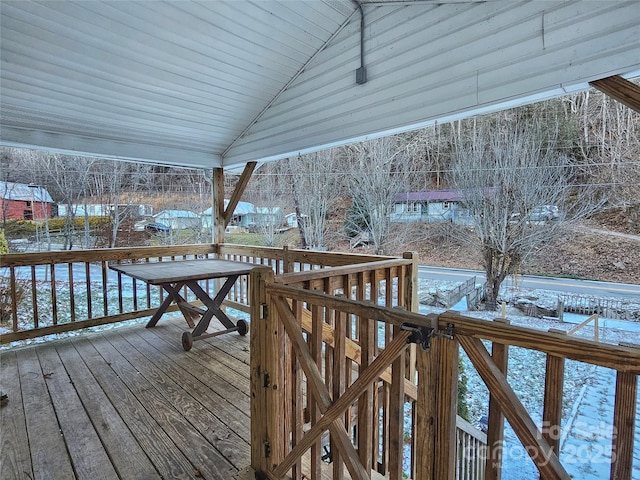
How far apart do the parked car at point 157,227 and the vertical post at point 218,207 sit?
16.7 ft

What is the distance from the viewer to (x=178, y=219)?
9750 millimetres

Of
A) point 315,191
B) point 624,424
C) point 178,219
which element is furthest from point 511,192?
point 178,219

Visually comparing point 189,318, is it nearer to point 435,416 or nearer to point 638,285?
point 435,416

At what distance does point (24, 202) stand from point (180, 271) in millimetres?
6935

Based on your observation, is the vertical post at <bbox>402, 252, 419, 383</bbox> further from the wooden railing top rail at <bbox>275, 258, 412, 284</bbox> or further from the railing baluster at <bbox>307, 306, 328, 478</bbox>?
the railing baluster at <bbox>307, 306, 328, 478</bbox>

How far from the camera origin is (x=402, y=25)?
9.08 feet

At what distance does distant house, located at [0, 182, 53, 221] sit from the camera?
24.3ft

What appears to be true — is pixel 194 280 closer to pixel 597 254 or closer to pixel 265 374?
pixel 265 374

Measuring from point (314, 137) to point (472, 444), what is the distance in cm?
357

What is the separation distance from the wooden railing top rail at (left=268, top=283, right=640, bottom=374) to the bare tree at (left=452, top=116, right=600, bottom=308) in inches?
281

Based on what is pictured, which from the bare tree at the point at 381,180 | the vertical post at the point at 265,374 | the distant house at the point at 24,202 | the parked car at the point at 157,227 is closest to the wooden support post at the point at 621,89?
the vertical post at the point at 265,374

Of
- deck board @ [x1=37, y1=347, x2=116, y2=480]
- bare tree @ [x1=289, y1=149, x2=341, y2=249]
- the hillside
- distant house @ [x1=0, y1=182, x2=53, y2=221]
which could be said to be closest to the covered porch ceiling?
deck board @ [x1=37, y1=347, x2=116, y2=480]

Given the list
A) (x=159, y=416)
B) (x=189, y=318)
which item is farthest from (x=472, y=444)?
(x=189, y=318)

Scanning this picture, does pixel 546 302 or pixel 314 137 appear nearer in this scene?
pixel 314 137
